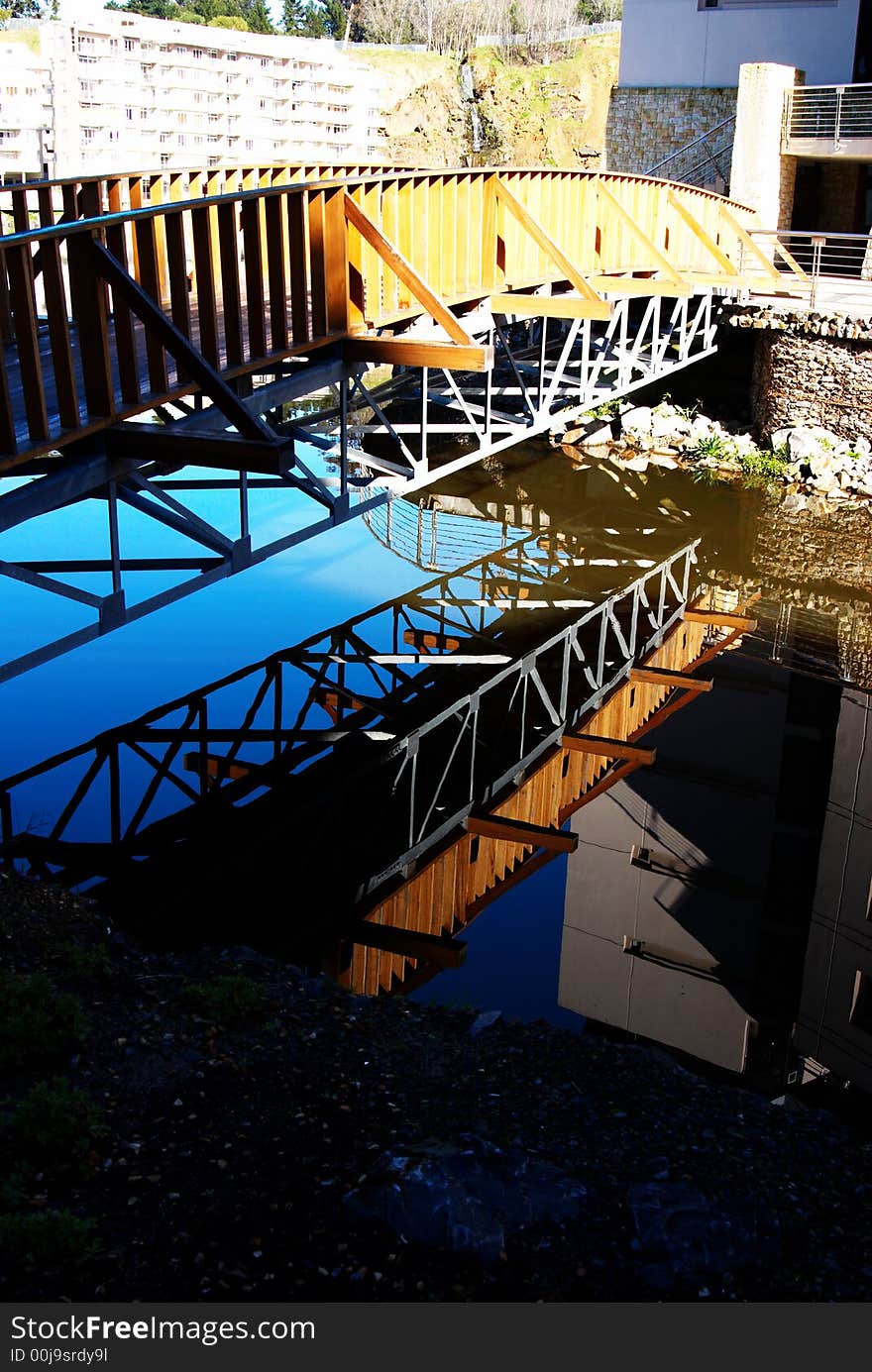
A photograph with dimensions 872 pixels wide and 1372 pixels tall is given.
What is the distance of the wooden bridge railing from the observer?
7.65 metres

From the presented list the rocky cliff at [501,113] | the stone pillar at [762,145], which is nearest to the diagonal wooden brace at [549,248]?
the stone pillar at [762,145]

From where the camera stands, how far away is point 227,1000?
20.9 ft

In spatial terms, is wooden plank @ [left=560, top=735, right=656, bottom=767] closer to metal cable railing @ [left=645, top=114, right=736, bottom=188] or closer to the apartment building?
metal cable railing @ [left=645, top=114, right=736, bottom=188]

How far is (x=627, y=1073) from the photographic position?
629 cm

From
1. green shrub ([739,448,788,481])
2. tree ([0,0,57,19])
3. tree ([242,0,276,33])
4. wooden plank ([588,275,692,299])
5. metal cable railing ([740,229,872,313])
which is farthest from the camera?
tree ([242,0,276,33])

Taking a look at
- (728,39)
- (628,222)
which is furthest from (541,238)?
(728,39)

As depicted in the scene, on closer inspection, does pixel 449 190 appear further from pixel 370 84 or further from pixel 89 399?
pixel 370 84

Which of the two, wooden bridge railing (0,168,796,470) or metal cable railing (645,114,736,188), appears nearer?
wooden bridge railing (0,168,796,470)

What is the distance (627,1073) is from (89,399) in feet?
17.2

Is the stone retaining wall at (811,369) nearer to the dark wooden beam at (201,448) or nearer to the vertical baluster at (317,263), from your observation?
the vertical baluster at (317,263)

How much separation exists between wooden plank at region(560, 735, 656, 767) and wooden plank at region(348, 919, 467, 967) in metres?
3.24

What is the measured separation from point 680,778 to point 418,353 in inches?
166

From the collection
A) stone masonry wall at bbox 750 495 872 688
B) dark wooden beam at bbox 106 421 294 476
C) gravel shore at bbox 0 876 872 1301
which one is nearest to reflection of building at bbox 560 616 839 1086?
gravel shore at bbox 0 876 872 1301

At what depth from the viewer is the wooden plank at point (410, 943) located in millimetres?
7656
